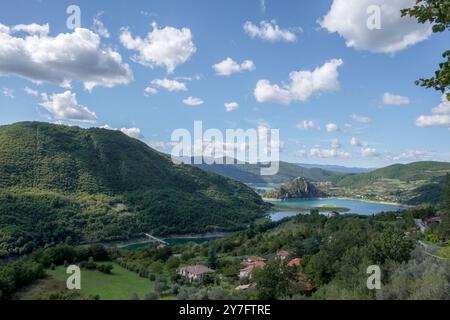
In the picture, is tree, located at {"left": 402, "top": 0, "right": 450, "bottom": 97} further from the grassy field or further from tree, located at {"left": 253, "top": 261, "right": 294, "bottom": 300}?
the grassy field

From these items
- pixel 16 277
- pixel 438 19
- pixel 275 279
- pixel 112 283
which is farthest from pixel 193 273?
pixel 438 19

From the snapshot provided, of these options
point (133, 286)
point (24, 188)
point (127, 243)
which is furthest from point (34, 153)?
point (133, 286)

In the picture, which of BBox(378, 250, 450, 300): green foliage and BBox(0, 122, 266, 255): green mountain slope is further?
BBox(0, 122, 266, 255): green mountain slope

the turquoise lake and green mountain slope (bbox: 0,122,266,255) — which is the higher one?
green mountain slope (bbox: 0,122,266,255)

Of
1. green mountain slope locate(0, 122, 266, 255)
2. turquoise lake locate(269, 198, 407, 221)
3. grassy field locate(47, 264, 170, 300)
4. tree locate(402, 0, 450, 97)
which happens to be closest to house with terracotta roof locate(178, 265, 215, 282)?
grassy field locate(47, 264, 170, 300)

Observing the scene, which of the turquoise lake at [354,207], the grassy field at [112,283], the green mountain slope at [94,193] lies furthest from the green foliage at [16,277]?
the turquoise lake at [354,207]

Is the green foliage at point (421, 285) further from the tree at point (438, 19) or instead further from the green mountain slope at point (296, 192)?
the green mountain slope at point (296, 192)
